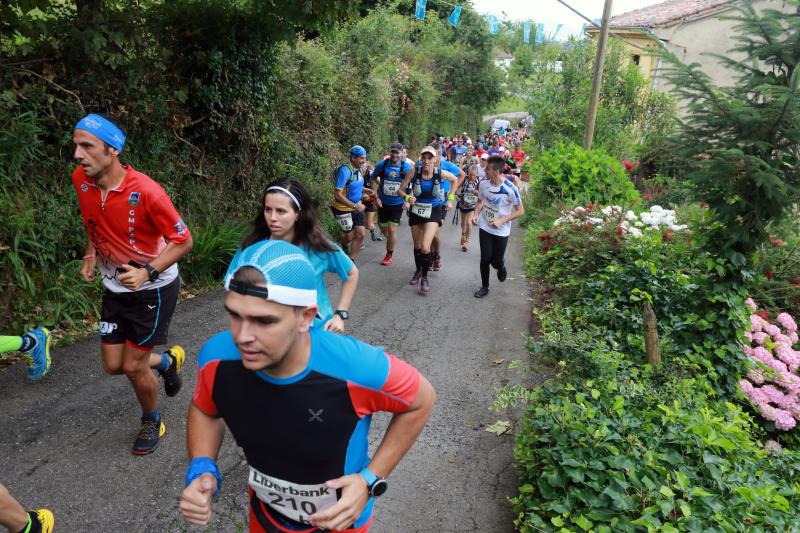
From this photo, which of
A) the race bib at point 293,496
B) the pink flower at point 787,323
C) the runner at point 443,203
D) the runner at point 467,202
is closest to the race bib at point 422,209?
the runner at point 443,203

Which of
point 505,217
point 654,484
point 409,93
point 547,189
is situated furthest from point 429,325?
point 409,93

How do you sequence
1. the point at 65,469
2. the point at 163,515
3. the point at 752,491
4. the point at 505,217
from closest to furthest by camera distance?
the point at 752,491
the point at 163,515
the point at 65,469
the point at 505,217

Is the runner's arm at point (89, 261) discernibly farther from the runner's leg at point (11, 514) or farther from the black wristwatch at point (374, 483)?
the black wristwatch at point (374, 483)

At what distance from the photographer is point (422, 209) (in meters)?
8.73

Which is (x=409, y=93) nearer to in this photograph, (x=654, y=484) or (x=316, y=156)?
(x=316, y=156)

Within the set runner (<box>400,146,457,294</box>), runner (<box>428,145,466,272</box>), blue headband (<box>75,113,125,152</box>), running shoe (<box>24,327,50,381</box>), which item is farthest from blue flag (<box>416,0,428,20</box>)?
running shoe (<box>24,327,50,381</box>)

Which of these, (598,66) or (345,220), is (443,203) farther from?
(598,66)

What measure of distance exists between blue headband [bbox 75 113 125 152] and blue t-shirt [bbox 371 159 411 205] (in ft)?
19.8

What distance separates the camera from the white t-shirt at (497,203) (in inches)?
322

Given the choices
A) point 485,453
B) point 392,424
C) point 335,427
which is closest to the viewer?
point 335,427

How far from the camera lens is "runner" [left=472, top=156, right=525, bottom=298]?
820 cm

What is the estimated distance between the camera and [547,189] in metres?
15.4

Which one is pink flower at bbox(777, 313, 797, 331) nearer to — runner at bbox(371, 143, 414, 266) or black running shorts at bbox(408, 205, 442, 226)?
black running shorts at bbox(408, 205, 442, 226)

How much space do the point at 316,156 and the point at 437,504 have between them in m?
9.13
